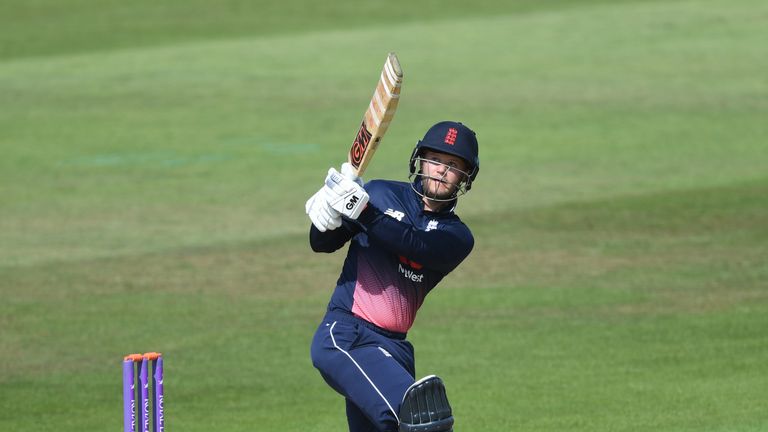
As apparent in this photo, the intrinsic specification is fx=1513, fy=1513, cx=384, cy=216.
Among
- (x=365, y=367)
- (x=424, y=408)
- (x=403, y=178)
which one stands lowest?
(x=424, y=408)

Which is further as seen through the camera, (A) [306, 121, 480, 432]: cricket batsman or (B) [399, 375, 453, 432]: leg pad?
(A) [306, 121, 480, 432]: cricket batsman

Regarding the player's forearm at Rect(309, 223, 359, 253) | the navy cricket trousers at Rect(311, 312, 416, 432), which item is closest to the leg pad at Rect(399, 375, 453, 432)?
the navy cricket trousers at Rect(311, 312, 416, 432)

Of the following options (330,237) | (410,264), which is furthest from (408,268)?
(330,237)

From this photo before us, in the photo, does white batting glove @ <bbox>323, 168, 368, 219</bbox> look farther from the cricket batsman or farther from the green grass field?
the green grass field

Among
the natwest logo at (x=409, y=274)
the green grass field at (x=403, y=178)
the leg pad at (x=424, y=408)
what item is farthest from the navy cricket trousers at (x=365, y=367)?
the green grass field at (x=403, y=178)

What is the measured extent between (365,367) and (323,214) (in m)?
0.74

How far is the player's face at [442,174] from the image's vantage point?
7.31 m

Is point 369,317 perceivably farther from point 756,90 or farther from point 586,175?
point 756,90

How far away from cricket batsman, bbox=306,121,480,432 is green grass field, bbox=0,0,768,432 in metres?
2.68

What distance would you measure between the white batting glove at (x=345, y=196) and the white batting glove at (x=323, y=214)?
0.05 m

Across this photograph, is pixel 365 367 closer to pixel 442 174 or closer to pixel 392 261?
pixel 392 261

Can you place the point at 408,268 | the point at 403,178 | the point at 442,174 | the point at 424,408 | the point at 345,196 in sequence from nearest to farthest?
the point at 424,408
the point at 345,196
the point at 442,174
the point at 408,268
the point at 403,178

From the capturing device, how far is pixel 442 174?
287 inches

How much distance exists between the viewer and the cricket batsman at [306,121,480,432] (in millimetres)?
6980
